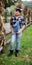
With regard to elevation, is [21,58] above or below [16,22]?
below

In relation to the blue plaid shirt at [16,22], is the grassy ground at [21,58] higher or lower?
lower

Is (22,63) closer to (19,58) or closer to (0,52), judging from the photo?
(19,58)

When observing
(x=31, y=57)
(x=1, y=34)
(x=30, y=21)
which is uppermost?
(x=1, y=34)

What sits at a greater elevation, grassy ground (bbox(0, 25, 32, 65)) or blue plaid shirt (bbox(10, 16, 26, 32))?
blue plaid shirt (bbox(10, 16, 26, 32))

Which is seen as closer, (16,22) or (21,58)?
(16,22)

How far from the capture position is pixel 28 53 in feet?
31.2

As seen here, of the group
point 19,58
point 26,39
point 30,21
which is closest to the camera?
point 19,58

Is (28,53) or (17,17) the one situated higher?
(17,17)

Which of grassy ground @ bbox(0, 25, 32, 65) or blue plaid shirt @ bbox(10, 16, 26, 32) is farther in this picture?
blue plaid shirt @ bbox(10, 16, 26, 32)

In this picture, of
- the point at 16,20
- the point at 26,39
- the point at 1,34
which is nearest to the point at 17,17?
the point at 16,20

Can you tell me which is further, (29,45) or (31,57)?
(29,45)

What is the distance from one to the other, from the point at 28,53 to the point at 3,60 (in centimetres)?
139

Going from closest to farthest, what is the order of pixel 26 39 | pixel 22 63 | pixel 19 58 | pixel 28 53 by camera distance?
pixel 22 63
pixel 19 58
pixel 28 53
pixel 26 39

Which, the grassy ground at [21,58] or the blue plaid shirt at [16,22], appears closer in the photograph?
the grassy ground at [21,58]
